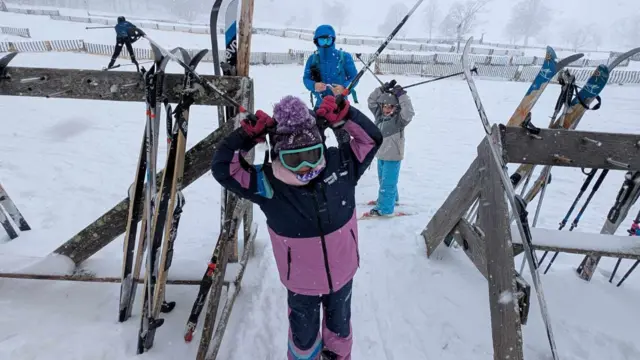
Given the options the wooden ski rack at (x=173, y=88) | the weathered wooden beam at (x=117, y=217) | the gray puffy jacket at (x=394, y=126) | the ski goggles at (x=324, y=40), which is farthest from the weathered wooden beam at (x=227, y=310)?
the ski goggles at (x=324, y=40)

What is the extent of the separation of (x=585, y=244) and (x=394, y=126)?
94.0 inches

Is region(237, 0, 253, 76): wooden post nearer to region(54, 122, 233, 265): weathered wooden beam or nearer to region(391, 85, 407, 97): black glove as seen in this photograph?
region(54, 122, 233, 265): weathered wooden beam

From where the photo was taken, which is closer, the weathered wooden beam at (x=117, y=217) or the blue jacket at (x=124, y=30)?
the blue jacket at (x=124, y=30)

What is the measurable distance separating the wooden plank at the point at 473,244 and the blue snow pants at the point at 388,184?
1502 millimetres

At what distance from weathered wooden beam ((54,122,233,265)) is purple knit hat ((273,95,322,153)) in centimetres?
79

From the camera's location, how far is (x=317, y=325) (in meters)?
2.34

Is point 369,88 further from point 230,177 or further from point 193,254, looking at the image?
point 230,177

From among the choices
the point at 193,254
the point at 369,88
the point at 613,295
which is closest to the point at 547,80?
the point at 613,295

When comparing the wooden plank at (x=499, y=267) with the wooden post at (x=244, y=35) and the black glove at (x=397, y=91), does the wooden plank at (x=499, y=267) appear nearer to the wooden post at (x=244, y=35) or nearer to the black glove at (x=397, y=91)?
the wooden post at (x=244, y=35)

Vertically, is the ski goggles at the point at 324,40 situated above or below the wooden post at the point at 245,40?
above

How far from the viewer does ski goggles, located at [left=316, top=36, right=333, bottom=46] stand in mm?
4886

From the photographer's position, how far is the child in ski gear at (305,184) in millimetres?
1870

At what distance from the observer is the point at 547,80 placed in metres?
3.29

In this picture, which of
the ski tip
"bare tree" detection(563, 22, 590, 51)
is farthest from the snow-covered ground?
"bare tree" detection(563, 22, 590, 51)
